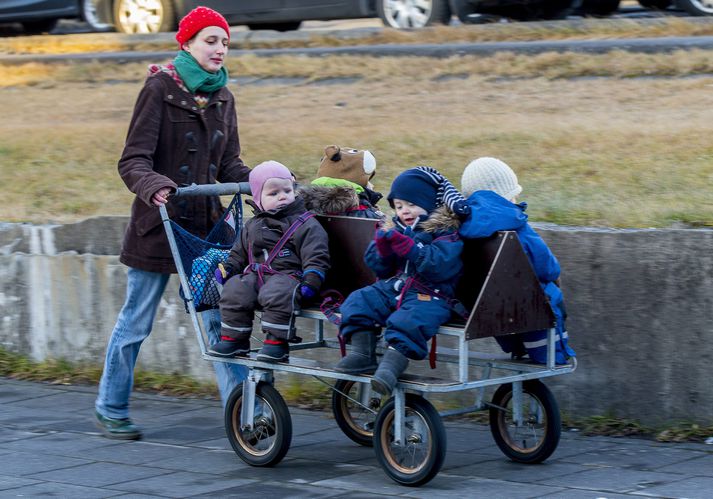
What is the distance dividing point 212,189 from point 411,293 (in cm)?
121

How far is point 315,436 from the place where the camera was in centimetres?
678

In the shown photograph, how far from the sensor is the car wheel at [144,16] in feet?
48.7

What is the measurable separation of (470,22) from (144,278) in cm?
767

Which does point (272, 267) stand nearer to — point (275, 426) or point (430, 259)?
point (275, 426)

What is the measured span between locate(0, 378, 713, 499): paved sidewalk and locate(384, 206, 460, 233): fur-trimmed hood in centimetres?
108

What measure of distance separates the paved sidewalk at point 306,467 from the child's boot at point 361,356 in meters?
0.50

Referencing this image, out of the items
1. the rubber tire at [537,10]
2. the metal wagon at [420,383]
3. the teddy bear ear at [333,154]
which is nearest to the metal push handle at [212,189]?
the metal wagon at [420,383]

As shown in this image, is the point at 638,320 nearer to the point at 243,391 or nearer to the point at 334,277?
the point at 334,277

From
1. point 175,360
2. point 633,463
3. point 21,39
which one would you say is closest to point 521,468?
point 633,463

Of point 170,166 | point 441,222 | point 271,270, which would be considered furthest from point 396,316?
point 170,166

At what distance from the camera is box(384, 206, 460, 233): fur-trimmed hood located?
18.4 ft

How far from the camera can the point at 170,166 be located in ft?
21.5

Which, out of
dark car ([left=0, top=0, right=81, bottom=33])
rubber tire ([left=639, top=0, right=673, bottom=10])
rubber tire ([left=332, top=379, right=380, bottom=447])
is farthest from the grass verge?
dark car ([left=0, top=0, right=81, bottom=33])

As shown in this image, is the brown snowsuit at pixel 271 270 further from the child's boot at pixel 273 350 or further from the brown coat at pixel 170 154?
the brown coat at pixel 170 154
